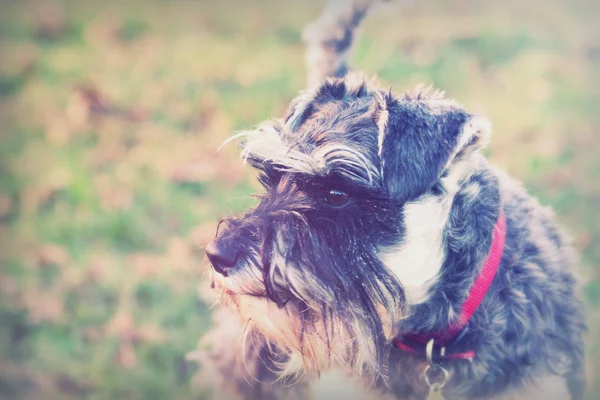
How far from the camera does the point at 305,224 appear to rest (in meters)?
1.84

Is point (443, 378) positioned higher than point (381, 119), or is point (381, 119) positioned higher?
point (381, 119)

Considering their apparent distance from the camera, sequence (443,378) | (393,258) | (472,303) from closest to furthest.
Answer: (393,258) < (472,303) < (443,378)

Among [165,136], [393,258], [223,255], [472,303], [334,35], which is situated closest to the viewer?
[223,255]

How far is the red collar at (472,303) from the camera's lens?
6.58 ft

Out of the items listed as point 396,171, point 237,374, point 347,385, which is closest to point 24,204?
point 237,374

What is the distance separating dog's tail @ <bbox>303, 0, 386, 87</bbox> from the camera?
7.56 ft

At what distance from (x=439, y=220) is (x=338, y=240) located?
35 centimetres

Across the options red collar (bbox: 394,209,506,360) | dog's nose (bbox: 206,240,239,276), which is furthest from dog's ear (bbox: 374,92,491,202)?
dog's nose (bbox: 206,240,239,276)

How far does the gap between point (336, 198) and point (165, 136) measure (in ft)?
8.42

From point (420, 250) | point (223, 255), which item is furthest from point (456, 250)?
point (223, 255)

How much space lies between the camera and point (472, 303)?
201 cm

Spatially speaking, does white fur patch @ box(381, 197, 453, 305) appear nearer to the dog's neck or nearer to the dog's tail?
the dog's neck

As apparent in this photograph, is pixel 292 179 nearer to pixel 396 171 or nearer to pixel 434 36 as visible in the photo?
pixel 396 171

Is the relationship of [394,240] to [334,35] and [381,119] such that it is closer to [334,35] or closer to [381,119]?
[381,119]
